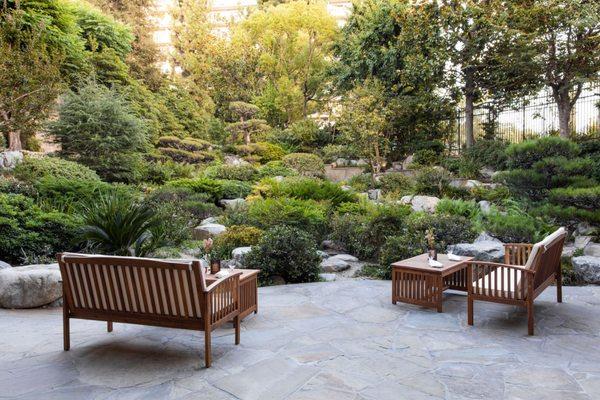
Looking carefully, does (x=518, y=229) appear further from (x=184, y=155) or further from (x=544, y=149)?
(x=184, y=155)

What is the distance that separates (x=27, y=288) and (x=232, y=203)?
7383mm

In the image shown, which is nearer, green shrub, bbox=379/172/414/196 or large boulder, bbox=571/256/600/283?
large boulder, bbox=571/256/600/283

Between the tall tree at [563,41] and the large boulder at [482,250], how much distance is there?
8505 millimetres

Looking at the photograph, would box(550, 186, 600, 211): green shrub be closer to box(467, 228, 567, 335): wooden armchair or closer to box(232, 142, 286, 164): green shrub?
box(467, 228, 567, 335): wooden armchair

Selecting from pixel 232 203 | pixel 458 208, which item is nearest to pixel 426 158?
pixel 458 208

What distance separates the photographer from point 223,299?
3.77 metres

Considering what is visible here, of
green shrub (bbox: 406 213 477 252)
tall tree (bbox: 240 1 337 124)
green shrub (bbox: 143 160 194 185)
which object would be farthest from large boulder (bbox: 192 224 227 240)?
tall tree (bbox: 240 1 337 124)

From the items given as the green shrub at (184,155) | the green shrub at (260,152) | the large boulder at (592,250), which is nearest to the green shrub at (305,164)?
the green shrub at (260,152)

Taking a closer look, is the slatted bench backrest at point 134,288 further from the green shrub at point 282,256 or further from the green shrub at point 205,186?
the green shrub at point 205,186

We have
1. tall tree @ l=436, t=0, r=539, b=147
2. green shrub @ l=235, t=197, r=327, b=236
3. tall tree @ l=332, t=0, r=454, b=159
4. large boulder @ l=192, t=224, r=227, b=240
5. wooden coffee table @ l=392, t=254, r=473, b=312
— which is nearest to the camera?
wooden coffee table @ l=392, t=254, r=473, b=312

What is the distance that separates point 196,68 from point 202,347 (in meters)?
24.1

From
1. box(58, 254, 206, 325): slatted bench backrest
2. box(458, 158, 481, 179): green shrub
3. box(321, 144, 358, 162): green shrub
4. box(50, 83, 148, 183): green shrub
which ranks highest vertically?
box(50, 83, 148, 183): green shrub

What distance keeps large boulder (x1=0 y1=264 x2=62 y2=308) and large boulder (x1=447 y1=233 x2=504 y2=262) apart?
5258 millimetres

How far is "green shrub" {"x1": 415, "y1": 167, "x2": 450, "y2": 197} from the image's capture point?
1340 centimetres
